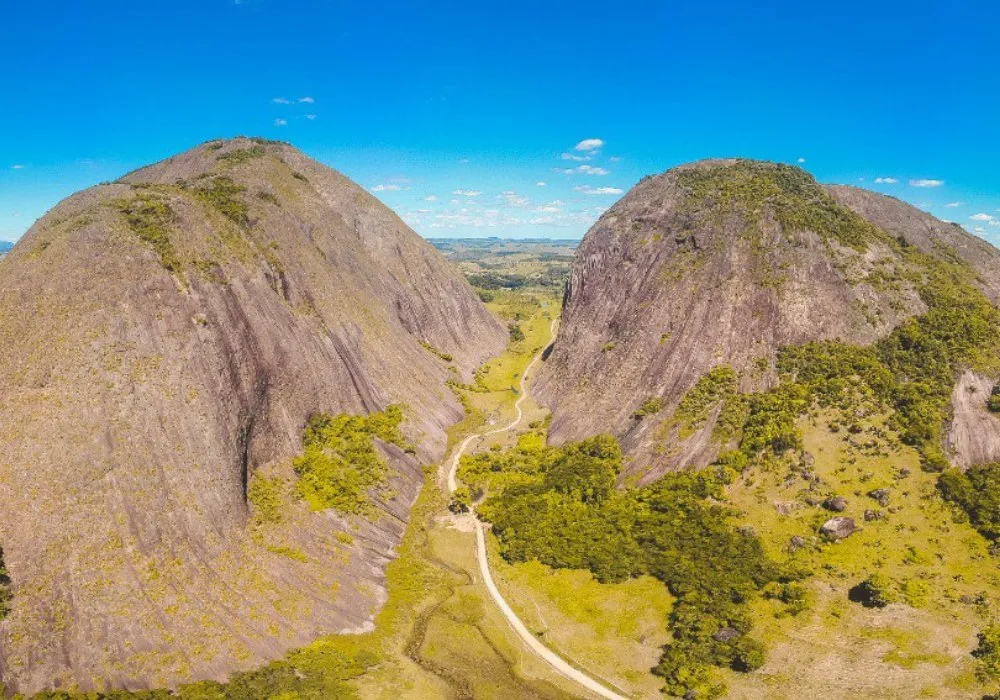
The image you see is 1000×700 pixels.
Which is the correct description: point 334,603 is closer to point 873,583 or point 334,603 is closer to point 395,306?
point 873,583

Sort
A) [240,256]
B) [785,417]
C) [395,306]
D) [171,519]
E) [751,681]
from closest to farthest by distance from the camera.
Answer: [751,681] → [171,519] → [785,417] → [240,256] → [395,306]

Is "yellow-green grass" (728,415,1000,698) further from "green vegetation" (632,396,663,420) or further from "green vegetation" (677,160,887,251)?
"green vegetation" (677,160,887,251)

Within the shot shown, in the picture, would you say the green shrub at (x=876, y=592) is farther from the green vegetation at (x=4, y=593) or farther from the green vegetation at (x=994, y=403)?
the green vegetation at (x=4, y=593)

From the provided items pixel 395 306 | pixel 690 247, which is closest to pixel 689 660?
pixel 690 247

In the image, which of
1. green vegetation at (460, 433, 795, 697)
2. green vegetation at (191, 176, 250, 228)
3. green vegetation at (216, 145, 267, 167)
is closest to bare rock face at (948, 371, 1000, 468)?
green vegetation at (460, 433, 795, 697)

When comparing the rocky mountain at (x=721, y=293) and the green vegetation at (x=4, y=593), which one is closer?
the green vegetation at (x=4, y=593)

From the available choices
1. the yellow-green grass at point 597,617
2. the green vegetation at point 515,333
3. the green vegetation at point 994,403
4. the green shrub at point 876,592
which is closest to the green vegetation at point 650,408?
the yellow-green grass at point 597,617
